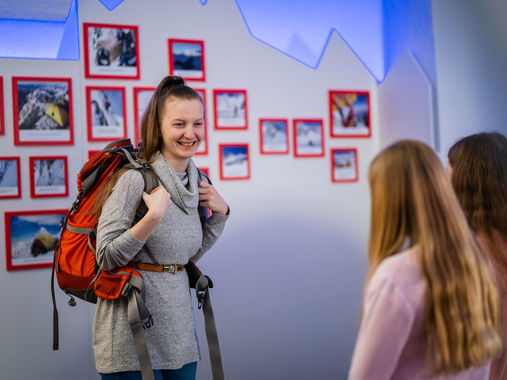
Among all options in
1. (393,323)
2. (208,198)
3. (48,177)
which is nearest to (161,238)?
(208,198)

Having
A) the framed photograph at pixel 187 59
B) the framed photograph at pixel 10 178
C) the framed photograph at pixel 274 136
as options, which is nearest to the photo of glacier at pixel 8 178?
the framed photograph at pixel 10 178

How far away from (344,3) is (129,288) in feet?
8.20

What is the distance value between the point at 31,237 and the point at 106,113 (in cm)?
77

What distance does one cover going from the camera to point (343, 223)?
10.7 feet

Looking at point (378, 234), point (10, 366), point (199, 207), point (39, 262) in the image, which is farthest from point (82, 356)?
point (378, 234)

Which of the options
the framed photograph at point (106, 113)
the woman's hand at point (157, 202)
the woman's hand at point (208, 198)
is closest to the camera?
the woman's hand at point (157, 202)

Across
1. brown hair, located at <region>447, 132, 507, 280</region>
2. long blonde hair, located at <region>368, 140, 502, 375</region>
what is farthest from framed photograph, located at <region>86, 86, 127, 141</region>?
long blonde hair, located at <region>368, 140, 502, 375</region>

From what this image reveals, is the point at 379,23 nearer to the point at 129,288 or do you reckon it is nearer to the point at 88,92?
the point at 88,92

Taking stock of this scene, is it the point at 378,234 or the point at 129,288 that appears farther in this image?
the point at 129,288

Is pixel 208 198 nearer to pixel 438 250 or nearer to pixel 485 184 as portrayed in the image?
pixel 485 184

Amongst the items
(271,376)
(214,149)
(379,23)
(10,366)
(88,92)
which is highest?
(379,23)

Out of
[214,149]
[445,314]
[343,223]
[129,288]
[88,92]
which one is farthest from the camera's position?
[343,223]

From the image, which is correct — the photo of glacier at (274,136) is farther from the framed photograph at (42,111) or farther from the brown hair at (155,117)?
the brown hair at (155,117)

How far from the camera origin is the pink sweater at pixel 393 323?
3.02 feet
